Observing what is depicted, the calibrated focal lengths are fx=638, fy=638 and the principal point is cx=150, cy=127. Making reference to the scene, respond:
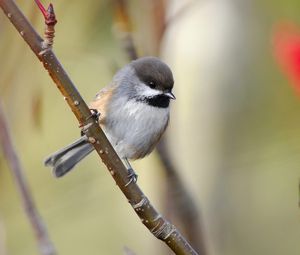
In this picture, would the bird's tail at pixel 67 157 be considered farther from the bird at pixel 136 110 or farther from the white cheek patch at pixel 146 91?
the white cheek patch at pixel 146 91

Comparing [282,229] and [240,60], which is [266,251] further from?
[240,60]

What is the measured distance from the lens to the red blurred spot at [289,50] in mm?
2449

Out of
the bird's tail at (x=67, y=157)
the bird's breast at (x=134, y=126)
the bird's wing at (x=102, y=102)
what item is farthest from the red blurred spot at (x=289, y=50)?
Answer: the bird's tail at (x=67, y=157)

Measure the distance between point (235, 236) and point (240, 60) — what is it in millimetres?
1285

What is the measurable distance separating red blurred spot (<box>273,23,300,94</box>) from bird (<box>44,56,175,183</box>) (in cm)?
51

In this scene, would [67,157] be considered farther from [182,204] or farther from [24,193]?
[24,193]

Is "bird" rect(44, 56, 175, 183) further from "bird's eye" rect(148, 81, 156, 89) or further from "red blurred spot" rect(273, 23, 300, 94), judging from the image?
"red blurred spot" rect(273, 23, 300, 94)

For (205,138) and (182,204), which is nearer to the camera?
(182,204)

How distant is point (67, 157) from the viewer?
3033mm

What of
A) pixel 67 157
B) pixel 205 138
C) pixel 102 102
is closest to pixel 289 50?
pixel 102 102

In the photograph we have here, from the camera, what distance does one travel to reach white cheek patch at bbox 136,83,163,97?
2.90m

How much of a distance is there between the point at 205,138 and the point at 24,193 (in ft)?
9.24

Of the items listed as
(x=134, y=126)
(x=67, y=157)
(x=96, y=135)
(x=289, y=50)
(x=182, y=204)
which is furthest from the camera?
(x=67, y=157)

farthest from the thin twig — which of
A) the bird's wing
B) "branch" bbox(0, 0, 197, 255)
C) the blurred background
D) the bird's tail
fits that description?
the blurred background
